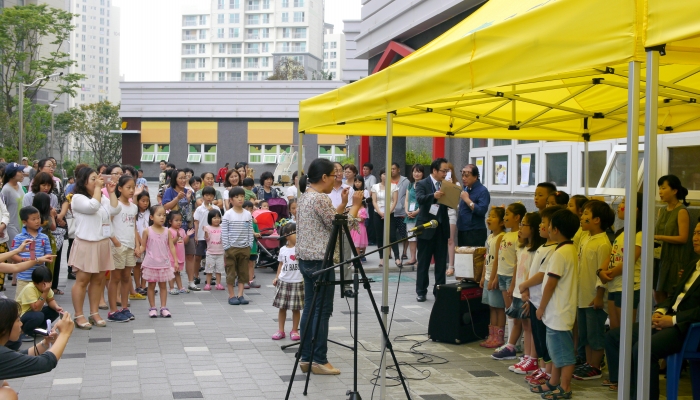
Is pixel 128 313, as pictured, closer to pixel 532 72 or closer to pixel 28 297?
pixel 28 297

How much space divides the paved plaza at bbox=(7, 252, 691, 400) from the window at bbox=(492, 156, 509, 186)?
4.90 m

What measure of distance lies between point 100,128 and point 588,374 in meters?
63.6

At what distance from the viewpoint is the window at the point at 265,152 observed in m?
56.0

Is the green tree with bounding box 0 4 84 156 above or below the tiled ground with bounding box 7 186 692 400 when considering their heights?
above

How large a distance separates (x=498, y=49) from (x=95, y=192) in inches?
220

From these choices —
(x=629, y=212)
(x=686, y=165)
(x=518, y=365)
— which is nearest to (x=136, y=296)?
(x=518, y=365)

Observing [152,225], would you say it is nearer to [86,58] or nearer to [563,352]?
[563,352]

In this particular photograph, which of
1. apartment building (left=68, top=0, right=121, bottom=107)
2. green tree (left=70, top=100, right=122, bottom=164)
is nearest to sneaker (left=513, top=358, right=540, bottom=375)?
green tree (left=70, top=100, right=122, bottom=164)

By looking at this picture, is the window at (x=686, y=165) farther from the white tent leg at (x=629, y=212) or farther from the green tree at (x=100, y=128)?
the green tree at (x=100, y=128)

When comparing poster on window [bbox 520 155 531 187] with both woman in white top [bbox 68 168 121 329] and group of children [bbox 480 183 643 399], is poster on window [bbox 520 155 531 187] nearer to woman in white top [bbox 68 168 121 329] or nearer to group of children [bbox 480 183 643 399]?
group of children [bbox 480 183 643 399]

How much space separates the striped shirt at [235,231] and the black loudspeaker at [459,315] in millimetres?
3598

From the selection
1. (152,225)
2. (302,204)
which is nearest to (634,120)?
(302,204)

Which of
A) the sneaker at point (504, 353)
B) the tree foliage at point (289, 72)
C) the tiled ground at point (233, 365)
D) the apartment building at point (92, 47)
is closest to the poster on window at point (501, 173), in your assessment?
the tiled ground at point (233, 365)

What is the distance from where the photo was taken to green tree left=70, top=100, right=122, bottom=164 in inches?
2547
